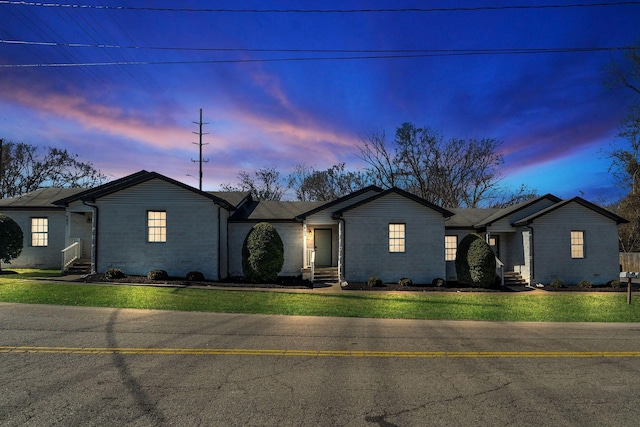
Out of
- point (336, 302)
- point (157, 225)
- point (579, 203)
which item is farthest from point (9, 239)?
point (579, 203)

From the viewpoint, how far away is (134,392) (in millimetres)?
4914

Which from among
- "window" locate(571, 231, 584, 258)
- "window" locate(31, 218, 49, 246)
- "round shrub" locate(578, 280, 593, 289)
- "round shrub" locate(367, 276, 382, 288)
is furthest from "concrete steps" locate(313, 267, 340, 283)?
"window" locate(31, 218, 49, 246)

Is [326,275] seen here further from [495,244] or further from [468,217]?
[495,244]

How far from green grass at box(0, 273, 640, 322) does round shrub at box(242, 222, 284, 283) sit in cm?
227

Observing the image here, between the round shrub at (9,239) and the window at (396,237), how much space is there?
19257mm

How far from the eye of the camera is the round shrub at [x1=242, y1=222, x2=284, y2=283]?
18.0m

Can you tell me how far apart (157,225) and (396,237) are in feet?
39.8

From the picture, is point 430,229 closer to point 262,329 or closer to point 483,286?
point 483,286

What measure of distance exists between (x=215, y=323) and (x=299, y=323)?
2076 mm

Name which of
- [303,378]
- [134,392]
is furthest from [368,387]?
[134,392]

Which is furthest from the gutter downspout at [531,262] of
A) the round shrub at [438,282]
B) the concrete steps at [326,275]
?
the concrete steps at [326,275]

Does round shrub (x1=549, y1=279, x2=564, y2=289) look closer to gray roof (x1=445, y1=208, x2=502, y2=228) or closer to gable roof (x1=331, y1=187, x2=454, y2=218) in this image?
gray roof (x1=445, y1=208, x2=502, y2=228)

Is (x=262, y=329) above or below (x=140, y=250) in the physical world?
below

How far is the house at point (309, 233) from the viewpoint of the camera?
18844 millimetres
